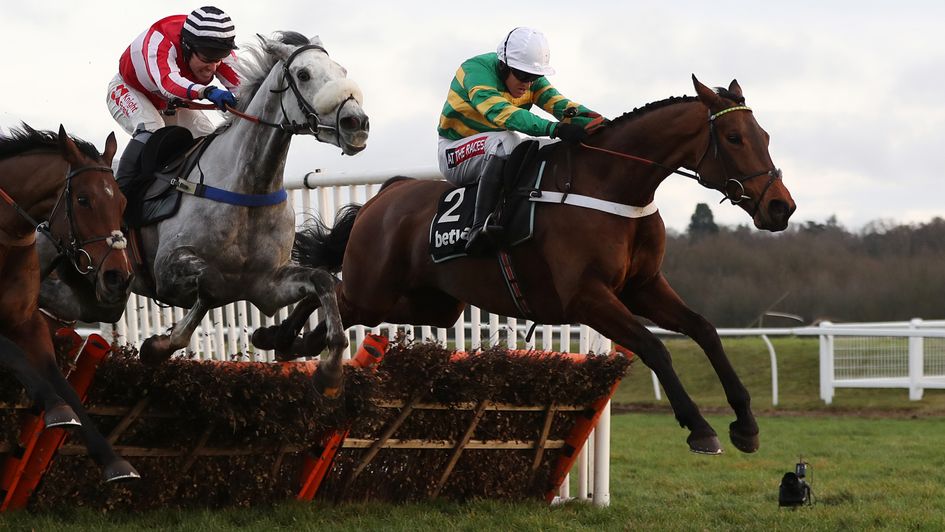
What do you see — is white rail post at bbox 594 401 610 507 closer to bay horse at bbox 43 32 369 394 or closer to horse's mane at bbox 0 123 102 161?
bay horse at bbox 43 32 369 394

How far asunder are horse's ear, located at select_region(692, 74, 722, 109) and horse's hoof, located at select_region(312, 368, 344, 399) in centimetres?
208

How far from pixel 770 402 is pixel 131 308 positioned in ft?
30.0

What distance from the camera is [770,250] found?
24.7 metres

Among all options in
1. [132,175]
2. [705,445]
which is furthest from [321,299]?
[705,445]

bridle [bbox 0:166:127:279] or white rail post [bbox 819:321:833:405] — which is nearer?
bridle [bbox 0:166:127:279]

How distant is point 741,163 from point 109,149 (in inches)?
107

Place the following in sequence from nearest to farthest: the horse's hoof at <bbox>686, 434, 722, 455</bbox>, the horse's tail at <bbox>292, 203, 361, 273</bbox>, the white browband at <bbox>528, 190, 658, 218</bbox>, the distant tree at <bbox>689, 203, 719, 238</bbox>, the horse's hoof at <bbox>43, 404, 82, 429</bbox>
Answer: the horse's hoof at <bbox>43, 404, 82, 429</bbox>
the horse's hoof at <bbox>686, 434, 722, 455</bbox>
the white browband at <bbox>528, 190, 658, 218</bbox>
the horse's tail at <bbox>292, 203, 361, 273</bbox>
the distant tree at <bbox>689, 203, 719, 238</bbox>

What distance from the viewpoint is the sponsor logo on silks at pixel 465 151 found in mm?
6121

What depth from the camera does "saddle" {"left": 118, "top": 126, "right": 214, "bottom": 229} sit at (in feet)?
18.0

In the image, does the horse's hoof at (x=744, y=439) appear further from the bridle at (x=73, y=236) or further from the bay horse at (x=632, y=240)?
the bridle at (x=73, y=236)

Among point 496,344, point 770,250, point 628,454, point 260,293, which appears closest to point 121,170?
point 260,293

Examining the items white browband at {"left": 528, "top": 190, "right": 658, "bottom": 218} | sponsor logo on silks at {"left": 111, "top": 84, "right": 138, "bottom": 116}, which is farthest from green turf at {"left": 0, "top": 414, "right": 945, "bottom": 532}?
sponsor logo on silks at {"left": 111, "top": 84, "right": 138, "bottom": 116}

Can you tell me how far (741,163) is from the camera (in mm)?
5426

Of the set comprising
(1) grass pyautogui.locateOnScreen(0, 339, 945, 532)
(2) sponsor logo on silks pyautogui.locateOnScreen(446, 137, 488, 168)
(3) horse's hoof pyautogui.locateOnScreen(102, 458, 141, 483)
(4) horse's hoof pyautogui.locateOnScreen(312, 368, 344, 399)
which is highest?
(2) sponsor logo on silks pyautogui.locateOnScreen(446, 137, 488, 168)
